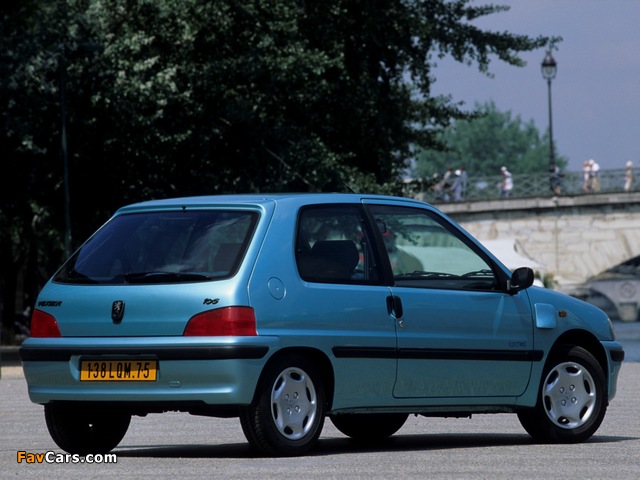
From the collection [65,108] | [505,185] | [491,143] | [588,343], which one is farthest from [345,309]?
[491,143]

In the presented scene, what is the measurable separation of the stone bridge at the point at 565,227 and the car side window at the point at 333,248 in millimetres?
56912

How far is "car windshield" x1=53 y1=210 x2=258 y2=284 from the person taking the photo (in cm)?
957

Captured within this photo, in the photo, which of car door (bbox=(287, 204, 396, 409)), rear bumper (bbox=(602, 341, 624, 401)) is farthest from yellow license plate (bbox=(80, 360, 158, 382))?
rear bumper (bbox=(602, 341, 624, 401))

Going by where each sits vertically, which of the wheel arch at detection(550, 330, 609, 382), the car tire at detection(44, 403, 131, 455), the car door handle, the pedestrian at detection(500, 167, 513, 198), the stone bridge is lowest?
the stone bridge

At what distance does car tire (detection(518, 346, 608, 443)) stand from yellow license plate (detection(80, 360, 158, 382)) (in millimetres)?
2921

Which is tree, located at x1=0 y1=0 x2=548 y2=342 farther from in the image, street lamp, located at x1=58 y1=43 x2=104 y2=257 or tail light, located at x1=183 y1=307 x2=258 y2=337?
tail light, located at x1=183 y1=307 x2=258 y2=337

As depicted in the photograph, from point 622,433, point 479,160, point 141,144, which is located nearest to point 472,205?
point 141,144

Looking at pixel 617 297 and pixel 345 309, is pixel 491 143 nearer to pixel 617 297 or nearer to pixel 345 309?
pixel 617 297

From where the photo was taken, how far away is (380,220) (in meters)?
10.6

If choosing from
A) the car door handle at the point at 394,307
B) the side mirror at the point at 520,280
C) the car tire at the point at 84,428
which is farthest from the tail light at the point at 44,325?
the side mirror at the point at 520,280

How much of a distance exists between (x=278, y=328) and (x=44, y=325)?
1.44 metres

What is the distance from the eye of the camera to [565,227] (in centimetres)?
6925

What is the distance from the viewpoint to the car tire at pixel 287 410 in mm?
9422

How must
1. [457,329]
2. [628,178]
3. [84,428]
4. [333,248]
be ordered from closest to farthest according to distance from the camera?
[333,248] → [84,428] → [457,329] → [628,178]
